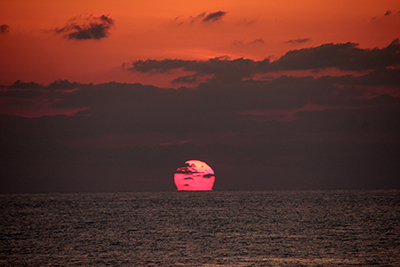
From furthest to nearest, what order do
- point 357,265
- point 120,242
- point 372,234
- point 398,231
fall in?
point 398,231, point 372,234, point 120,242, point 357,265

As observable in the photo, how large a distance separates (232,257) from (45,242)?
2838cm

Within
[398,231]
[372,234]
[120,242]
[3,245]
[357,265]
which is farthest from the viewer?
[398,231]

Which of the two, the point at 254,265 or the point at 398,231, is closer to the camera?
the point at 254,265

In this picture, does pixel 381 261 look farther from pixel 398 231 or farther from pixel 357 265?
pixel 398 231

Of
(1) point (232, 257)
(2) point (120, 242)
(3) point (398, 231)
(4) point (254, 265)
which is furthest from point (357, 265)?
(3) point (398, 231)

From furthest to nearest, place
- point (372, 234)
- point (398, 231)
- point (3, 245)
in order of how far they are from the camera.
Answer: point (398, 231)
point (372, 234)
point (3, 245)

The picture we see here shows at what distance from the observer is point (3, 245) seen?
177ft

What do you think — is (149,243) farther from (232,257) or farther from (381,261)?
(381,261)

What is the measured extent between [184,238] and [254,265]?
2266 centimetres

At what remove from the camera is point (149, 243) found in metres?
55.8

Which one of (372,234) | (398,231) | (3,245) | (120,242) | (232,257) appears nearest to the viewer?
(232,257)

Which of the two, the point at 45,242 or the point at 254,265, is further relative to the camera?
the point at 45,242

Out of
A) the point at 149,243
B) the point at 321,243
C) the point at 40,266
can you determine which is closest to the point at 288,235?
the point at 321,243

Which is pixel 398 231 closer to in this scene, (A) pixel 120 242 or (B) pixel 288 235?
(B) pixel 288 235
